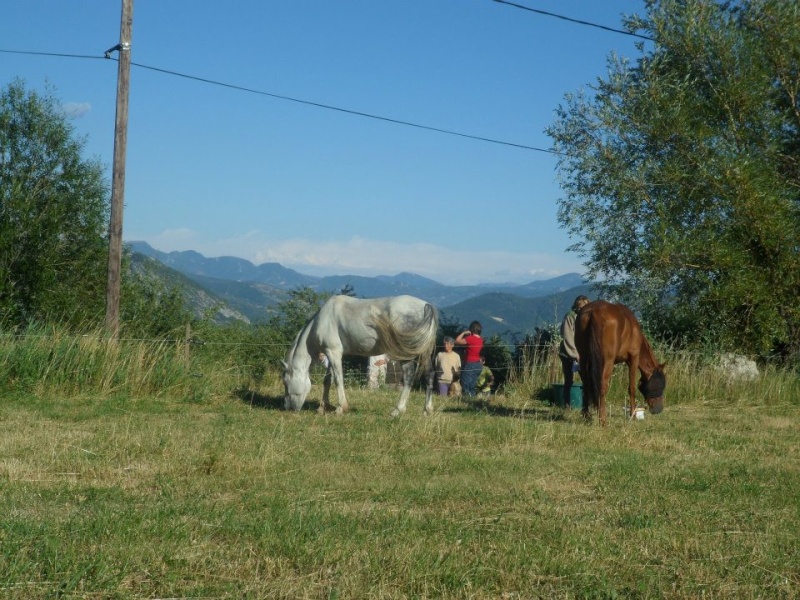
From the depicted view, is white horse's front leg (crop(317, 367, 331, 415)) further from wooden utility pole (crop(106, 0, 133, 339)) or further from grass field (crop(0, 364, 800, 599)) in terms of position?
wooden utility pole (crop(106, 0, 133, 339))

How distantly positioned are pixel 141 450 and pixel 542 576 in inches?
184

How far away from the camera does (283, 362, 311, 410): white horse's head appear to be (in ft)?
44.6

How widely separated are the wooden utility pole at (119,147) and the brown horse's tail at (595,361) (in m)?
8.30

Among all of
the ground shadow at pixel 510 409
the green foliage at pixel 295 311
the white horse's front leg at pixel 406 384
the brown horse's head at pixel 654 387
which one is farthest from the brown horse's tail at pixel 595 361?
the green foliage at pixel 295 311

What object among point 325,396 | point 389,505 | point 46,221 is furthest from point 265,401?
point 46,221

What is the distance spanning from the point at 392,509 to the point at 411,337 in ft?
22.1

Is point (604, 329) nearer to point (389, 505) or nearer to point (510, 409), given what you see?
point (510, 409)

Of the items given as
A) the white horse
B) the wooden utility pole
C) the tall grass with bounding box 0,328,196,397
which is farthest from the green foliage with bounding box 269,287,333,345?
the white horse

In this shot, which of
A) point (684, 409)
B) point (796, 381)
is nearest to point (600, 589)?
point (684, 409)

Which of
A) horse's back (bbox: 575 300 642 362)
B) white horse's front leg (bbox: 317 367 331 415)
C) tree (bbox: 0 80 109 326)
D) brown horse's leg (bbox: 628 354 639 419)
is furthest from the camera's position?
tree (bbox: 0 80 109 326)

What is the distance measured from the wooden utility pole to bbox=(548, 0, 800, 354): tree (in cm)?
1108

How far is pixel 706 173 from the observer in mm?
20406

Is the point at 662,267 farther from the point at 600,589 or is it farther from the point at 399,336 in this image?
the point at 600,589

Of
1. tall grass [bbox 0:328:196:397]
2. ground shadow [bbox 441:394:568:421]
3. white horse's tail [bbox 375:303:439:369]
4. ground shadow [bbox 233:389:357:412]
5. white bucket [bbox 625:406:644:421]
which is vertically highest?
white horse's tail [bbox 375:303:439:369]
